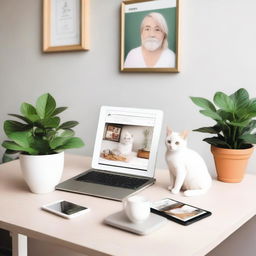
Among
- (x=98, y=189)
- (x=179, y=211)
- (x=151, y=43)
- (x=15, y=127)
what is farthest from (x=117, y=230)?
(x=151, y=43)

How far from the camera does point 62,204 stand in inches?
39.1

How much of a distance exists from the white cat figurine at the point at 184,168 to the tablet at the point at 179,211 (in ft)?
0.35

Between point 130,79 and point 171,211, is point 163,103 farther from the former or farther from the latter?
point 171,211

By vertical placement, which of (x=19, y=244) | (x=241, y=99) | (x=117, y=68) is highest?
(x=117, y=68)

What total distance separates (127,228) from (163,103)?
30.4 inches

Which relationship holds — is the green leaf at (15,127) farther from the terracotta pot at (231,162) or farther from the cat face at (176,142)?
the terracotta pot at (231,162)

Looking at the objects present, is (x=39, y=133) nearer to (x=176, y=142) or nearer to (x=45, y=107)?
(x=45, y=107)

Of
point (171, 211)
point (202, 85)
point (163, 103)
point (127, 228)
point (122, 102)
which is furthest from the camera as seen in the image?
point (122, 102)

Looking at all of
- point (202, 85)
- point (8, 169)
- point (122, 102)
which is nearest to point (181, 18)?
point (202, 85)

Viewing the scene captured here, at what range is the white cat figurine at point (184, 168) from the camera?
1092 mm

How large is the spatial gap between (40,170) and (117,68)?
0.71m

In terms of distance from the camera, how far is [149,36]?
147 centimetres

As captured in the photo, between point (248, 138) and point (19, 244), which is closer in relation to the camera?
point (19, 244)

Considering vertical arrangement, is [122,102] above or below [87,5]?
below
